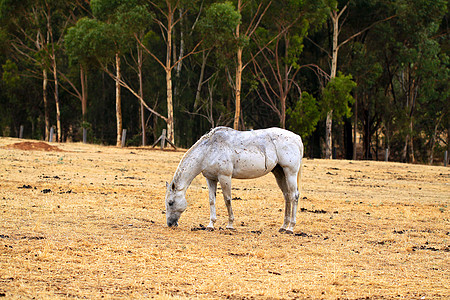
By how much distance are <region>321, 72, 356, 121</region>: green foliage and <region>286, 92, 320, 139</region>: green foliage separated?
96cm

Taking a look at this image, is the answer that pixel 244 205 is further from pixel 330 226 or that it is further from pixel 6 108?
pixel 6 108

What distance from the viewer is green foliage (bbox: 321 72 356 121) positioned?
3831 centimetres

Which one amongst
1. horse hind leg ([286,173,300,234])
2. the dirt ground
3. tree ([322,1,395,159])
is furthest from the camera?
tree ([322,1,395,159])

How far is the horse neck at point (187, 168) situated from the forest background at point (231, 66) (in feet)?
84.7

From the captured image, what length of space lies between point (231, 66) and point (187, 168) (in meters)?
31.9

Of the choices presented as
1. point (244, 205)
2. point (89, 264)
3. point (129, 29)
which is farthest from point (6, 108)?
point (89, 264)

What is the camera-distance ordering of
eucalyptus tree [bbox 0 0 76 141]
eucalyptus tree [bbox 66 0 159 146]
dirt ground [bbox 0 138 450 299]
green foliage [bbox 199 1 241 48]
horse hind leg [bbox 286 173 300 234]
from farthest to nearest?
eucalyptus tree [bbox 0 0 76 141], eucalyptus tree [bbox 66 0 159 146], green foliage [bbox 199 1 241 48], horse hind leg [bbox 286 173 300 234], dirt ground [bbox 0 138 450 299]

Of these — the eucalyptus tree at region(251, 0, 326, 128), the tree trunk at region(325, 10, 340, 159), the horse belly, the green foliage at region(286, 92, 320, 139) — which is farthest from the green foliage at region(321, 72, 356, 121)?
the horse belly

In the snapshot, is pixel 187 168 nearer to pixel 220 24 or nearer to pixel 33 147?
pixel 33 147

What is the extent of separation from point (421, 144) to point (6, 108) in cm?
4328

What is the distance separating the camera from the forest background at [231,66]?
38.5 m

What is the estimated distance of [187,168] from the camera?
10680 mm

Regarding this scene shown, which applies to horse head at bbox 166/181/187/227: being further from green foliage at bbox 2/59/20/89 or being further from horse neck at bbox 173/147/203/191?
green foliage at bbox 2/59/20/89

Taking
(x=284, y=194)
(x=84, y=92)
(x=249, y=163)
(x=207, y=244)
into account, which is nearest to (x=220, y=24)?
(x=84, y=92)
